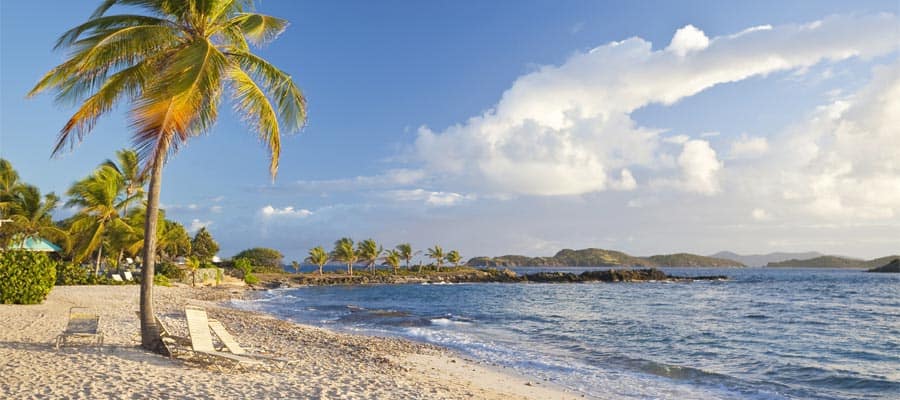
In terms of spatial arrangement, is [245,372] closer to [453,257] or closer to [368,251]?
[368,251]

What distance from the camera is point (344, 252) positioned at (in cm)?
8562

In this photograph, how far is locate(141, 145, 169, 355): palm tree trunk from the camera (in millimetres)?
10531

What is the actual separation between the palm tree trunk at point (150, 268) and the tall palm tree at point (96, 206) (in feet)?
88.5

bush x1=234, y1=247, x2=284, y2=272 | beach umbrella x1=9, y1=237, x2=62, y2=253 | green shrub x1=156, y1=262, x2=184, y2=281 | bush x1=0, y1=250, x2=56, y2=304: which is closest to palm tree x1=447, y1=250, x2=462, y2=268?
bush x1=234, y1=247, x2=284, y2=272

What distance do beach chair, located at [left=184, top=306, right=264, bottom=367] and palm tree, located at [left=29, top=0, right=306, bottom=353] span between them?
27.8 inches

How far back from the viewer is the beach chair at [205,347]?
988 centimetres

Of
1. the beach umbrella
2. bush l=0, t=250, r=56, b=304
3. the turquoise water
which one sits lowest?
the turquoise water

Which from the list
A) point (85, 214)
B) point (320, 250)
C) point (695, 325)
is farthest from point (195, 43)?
point (320, 250)

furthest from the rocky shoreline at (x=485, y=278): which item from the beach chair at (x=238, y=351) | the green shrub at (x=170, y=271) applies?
the beach chair at (x=238, y=351)

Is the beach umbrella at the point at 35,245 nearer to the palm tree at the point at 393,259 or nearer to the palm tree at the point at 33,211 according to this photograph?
the palm tree at the point at 33,211

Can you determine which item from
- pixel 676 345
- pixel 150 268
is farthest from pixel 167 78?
pixel 676 345

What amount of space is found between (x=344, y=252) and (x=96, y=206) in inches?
2076

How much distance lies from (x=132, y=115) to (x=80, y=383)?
14.1ft

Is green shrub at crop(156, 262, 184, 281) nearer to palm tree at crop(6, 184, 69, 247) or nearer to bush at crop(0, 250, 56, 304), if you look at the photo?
palm tree at crop(6, 184, 69, 247)
